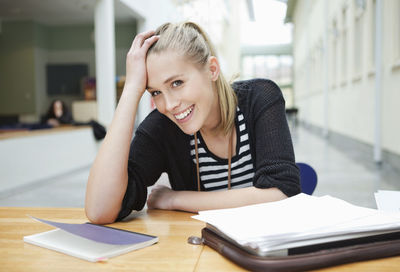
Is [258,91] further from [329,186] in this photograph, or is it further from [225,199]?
[329,186]

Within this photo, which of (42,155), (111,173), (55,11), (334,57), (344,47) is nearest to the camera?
(111,173)

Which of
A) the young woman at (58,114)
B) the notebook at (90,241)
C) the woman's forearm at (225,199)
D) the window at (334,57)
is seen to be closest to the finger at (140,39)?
the woman's forearm at (225,199)

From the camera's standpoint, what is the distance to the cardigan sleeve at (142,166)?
4.16ft

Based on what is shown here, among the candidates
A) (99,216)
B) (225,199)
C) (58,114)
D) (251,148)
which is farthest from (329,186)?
(58,114)

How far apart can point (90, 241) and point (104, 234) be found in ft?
0.10

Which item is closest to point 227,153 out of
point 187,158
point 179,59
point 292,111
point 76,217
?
point 187,158

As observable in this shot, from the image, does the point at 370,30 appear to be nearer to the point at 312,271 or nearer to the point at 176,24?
the point at 176,24

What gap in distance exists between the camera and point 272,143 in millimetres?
1332

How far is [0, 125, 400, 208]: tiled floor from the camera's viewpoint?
4035 mm

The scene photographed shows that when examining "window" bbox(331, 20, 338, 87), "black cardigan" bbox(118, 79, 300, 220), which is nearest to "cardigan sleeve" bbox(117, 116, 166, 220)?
"black cardigan" bbox(118, 79, 300, 220)

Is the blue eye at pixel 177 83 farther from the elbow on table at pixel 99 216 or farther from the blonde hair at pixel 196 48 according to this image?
the elbow on table at pixel 99 216

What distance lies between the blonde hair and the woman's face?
0.03 meters

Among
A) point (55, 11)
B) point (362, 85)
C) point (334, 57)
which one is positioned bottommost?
point (362, 85)

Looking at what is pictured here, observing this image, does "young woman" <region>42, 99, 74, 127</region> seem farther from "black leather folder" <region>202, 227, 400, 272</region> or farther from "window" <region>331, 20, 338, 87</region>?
"black leather folder" <region>202, 227, 400, 272</region>
